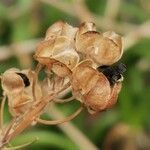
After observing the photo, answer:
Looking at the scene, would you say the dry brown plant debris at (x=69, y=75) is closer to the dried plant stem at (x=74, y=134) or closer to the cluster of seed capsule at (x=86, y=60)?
the cluster of seed capsule at (x=86, y=60)

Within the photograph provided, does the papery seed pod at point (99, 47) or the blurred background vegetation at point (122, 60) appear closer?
the papery seed pod at point (99, 47)

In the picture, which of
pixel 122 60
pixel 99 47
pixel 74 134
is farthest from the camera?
pixel 122 60

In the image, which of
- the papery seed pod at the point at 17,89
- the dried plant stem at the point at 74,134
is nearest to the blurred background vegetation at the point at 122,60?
the dried plant stem at the point at 74,134

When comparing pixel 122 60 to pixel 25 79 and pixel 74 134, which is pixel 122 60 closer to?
pixel 74 134

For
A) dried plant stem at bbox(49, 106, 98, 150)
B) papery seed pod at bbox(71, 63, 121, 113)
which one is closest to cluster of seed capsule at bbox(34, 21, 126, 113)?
papery seed pod at bbox(71, 63, 121, 113)

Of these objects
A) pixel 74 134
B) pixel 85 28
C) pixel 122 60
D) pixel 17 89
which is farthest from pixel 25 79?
pixel 122 60
